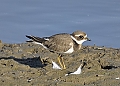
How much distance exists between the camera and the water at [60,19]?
11.2 m

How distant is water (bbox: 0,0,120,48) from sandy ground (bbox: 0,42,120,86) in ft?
5.63

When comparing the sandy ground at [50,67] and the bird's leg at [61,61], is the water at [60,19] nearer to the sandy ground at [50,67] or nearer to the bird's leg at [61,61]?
the sandy ground at [50,67]

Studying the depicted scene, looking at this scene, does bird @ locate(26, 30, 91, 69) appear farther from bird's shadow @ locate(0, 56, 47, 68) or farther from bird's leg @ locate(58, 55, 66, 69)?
bird's shadow @ locate(0, 56, 47, 68)

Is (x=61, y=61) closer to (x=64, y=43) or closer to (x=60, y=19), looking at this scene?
(x=64, y=43)

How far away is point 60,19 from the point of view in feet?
41.0

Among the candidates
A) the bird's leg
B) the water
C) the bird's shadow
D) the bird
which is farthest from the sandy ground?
the water

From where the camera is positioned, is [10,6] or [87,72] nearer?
[87,72]

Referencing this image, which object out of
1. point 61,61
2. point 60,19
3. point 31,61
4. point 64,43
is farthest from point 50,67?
point 60,19

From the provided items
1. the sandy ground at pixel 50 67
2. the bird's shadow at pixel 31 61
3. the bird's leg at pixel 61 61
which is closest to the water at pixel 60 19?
the sandy ground at pixel 50 67

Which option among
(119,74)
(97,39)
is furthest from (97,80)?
(97,39)

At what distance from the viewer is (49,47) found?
311 inches

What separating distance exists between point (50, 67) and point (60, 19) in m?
4.89

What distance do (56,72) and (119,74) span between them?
3.41ft

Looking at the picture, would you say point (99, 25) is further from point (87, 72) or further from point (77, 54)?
point (87, 72)
